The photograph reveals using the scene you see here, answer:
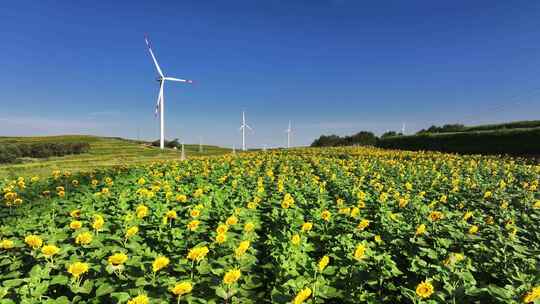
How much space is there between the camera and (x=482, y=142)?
28594 mm

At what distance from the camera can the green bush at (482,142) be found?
981 inches

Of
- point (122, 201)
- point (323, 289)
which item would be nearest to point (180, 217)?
point (122, 201)

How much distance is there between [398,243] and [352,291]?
5.41ft

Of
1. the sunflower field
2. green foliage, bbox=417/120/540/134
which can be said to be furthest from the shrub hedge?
green foliage, bbox=417/120/540/134

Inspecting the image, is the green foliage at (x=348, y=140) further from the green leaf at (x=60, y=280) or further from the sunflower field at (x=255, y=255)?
the green leaf at (x=60, y=280)

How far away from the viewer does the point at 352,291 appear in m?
3.63

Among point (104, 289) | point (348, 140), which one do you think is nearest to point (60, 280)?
point (104, 289)

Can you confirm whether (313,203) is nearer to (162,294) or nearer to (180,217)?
(180,217)

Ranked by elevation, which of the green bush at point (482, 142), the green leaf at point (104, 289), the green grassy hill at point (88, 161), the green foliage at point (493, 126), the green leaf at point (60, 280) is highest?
the green foliage at point (493, 126)

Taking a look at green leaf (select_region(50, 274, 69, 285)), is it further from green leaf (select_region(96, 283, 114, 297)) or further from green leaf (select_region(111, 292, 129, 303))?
green leaf (select_region(111, 292, 129, 303))

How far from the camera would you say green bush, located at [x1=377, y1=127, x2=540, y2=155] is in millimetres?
24922

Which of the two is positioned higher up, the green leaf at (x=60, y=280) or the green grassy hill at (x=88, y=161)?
the green leaf at (x=60, y=280)

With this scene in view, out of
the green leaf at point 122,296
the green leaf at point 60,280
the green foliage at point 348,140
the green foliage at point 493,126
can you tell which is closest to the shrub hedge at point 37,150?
the green foliage at point 348,140

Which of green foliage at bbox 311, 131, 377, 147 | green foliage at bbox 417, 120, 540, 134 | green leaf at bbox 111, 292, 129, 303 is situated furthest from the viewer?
green foliage at bbox 311, 131, 377, 147
